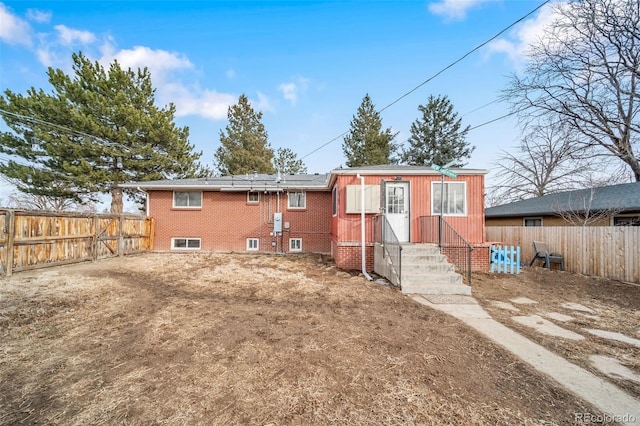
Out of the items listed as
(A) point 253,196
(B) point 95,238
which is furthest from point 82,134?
(A) point 253,196

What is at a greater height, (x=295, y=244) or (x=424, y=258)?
(x=424, y=258)

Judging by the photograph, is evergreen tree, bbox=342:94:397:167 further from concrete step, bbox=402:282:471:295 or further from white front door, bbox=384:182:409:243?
concrete step, bbox=402:282:471:295

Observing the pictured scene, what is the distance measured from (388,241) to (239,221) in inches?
299

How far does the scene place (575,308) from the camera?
5277 mm

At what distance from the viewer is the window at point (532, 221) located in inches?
489

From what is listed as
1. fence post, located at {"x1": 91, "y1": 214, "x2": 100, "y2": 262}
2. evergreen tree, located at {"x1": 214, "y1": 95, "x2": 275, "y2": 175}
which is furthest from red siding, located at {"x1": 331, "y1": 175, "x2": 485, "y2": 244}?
evergreen tree, located at {"x1": 214, "y1": 95, "x2": 275, "y2": 175}

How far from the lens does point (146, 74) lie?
16250 mm

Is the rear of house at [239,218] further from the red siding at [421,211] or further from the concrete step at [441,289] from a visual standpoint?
the concrete step at [441,289]

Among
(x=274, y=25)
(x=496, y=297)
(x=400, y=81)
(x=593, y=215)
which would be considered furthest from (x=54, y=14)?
(x=593, y=215)

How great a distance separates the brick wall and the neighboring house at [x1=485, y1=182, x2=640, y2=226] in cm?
980

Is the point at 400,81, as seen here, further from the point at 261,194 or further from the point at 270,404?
the point at 270,404

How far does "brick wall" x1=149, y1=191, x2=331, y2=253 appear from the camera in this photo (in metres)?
12.0

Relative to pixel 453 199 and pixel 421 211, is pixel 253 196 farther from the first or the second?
pixel 453 199

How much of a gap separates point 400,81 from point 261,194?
7.43 meters
